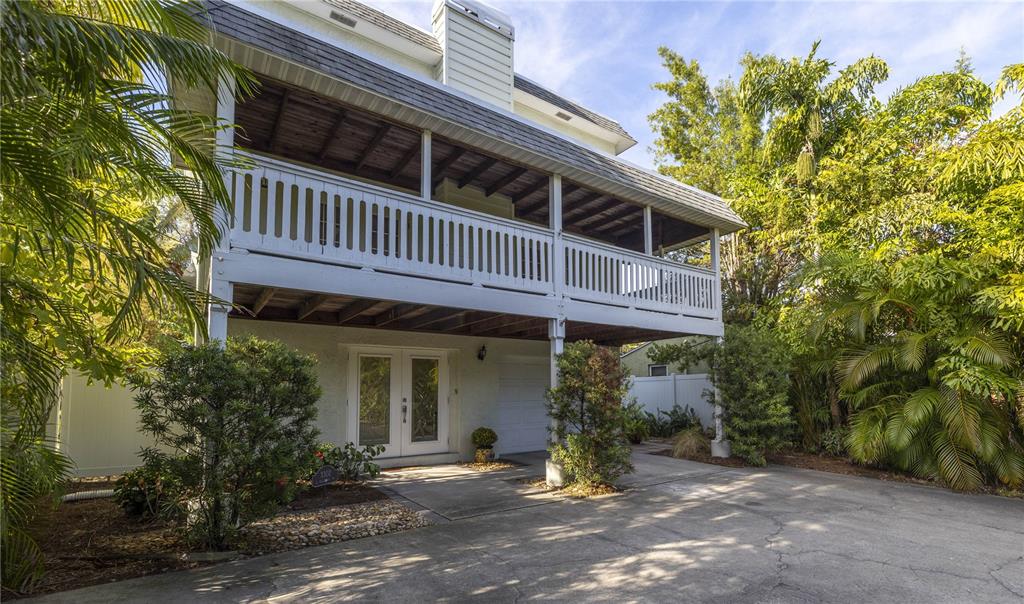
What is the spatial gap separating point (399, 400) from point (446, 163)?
13.5ft

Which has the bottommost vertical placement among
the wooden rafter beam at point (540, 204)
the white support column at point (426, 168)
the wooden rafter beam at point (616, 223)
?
the white support column at point (426, 168)

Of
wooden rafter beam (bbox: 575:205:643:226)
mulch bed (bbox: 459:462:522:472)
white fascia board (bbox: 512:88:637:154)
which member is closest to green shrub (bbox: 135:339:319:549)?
mulch bed (bbox: 459:462:522:472)

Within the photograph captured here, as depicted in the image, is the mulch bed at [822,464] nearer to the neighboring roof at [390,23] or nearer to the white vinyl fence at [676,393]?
the white vinyl fence at [676,393]

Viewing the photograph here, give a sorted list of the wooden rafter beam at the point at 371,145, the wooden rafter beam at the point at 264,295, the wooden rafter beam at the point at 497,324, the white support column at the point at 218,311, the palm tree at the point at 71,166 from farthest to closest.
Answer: the wooden rafter beam at the point at 497,324
the wooden rafter beam at the point at 371,145
the wooden rafter beam at the point at 264,295
the white support column at the point at 218,311
the palm tree at the point at 71,166

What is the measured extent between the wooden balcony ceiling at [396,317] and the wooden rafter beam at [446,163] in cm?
251

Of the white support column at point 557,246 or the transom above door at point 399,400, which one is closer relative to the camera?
the white support column at point 557,246

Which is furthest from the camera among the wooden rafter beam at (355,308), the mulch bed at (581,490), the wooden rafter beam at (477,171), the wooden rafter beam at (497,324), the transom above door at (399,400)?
the transom above door at (399,400)

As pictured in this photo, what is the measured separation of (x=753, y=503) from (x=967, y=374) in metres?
3.20

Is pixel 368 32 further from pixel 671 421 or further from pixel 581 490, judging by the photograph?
pixel 671 421

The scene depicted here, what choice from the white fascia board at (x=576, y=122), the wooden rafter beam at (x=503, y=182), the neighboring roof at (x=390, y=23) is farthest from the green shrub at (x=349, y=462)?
the white fascia board at (x=576, y=122)

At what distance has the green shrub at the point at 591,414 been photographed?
22.6 feet

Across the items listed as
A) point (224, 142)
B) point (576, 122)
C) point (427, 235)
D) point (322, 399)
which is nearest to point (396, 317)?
point (427, 235)

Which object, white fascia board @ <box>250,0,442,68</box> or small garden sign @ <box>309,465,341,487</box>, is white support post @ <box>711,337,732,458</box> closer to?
small garden sign @ <box>309,465,341,487</box>

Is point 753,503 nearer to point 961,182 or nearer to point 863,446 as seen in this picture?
point 863,446
